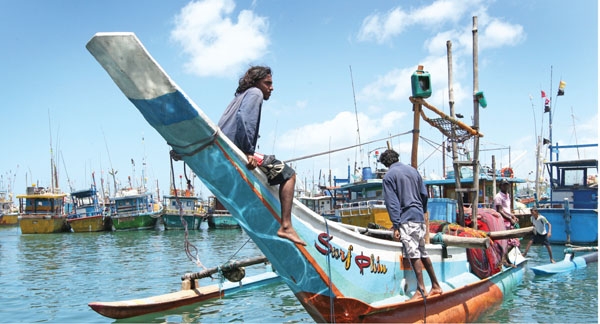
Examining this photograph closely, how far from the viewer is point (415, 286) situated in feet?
21.3

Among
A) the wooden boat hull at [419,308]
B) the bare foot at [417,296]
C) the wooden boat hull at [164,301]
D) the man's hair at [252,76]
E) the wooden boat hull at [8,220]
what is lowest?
the wooden boat hull at [8,220]

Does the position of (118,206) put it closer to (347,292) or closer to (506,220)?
(506,220)

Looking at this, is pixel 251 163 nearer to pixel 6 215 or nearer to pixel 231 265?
pixel 231 265

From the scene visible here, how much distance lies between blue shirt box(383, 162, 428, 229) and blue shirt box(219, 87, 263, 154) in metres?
2.23

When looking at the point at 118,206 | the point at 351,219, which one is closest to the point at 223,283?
the point at 351,219

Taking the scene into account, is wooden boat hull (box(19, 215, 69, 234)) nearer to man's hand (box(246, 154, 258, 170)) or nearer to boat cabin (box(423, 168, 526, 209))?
boat cabin (box(423, 168, 526, 209))

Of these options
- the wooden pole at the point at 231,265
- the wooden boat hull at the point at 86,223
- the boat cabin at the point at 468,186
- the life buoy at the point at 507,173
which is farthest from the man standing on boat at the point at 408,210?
the wooden boat hull at the point at 86,223

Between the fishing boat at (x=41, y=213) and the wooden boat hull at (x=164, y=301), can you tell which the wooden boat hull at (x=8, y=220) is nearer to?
the fishing boat at (x=41, y=213)

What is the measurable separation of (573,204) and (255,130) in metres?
20.9

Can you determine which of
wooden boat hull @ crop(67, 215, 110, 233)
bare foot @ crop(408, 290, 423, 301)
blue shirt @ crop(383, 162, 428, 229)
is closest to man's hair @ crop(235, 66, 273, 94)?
blue shirt @ crop(383, 162, 428, 229)

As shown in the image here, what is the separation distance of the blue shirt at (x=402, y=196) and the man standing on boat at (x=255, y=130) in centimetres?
167

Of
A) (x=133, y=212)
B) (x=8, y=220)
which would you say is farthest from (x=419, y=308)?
(x=8, y=220)

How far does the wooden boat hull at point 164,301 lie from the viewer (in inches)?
319

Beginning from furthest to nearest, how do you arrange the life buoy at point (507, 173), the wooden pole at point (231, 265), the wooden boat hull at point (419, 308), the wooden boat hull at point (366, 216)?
1. the life buoy at point (507, 173)
2. the wooden boat hull at point (366, 216)
3. the wooden pole at point (231, 265)
4. the wooden boat hull at point (419, 308)
